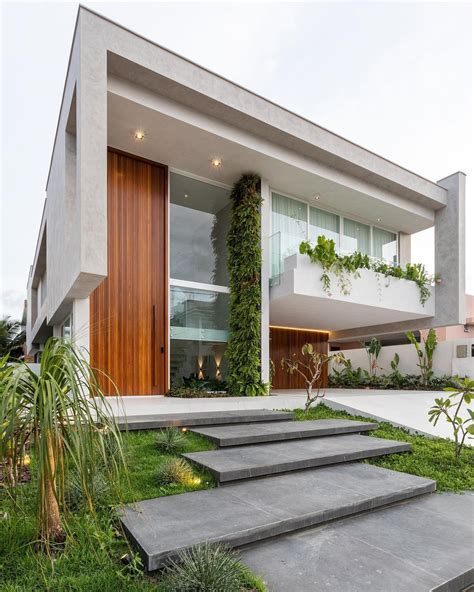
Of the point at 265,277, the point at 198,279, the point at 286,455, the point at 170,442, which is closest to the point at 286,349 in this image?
the point at 265,277

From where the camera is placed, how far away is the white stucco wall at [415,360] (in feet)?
38.0

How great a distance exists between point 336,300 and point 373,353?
474cm

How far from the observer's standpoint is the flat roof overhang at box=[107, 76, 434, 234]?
24.0 feet

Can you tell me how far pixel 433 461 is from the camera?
16.5 feet

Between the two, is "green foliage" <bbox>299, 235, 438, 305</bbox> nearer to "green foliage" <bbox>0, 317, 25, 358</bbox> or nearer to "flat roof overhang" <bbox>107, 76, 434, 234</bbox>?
"flat roof overhang" <bbox>107, 76, 434, 234</bbox>

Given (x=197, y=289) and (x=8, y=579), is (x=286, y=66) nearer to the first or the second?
(x=197, y=289)

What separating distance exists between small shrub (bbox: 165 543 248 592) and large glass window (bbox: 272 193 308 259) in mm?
8098

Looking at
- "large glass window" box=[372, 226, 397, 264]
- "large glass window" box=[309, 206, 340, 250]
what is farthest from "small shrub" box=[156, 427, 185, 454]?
"large glass window" box=[372, 226, 397, 264]

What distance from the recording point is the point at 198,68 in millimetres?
7391

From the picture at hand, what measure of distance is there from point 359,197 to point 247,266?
4.03m

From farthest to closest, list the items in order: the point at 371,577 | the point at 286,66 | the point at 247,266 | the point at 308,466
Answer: the point at 286,66
the point at 247,266
the point at 308,466
the point at 371,577

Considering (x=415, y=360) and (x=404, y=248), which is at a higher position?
(x=404, y=248)

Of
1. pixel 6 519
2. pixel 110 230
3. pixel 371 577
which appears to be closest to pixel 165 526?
pixel 6 519

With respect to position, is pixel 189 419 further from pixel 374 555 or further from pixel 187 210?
pixel 187 210
